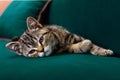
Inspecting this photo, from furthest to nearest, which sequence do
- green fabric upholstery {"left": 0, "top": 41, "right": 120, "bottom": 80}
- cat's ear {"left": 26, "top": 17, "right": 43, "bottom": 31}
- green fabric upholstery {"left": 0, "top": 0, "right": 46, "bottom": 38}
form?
1. green fabric upholstery {"left": 0, "top": 0, "right": 46, "bottom": 38}
2. cat's ear {"left": 26, "top": 17, "right": 43, "bottom": 31}
3. green fabric upholstery {"left": 0, "top": 41, "right": 120, "bottom": 80}

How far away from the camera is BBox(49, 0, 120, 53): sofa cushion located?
1551 mm

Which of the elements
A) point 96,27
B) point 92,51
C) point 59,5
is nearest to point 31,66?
point 92,51

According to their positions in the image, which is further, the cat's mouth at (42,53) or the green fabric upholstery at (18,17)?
the green fabric upholstery at (18,17)

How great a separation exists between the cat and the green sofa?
2.2 inches

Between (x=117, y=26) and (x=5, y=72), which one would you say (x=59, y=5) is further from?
(x=5, y=72)

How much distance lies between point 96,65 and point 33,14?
0.97m

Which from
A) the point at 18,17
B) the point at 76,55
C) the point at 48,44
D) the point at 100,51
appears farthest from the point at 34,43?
the point at 18,17

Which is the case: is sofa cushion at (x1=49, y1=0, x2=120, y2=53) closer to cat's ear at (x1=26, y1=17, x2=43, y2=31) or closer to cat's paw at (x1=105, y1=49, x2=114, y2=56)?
cat's paw at (x1=105, y1=49, x2=114, y2=56)

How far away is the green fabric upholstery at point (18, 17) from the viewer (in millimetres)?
2063

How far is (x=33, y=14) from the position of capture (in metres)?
2.07

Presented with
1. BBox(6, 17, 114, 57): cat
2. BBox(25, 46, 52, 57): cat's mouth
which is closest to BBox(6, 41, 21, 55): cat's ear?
BBox(6, 17, 114, 57): cat

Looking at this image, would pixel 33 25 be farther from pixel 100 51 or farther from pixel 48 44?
pixel 100 51

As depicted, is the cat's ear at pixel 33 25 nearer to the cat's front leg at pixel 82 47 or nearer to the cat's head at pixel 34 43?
the cat's head at pixel 34 43

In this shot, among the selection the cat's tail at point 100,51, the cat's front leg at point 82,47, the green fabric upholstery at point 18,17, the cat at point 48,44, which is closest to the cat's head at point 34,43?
the cat at point 48,44
